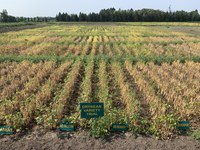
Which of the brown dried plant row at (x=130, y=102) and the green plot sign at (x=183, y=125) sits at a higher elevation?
the brown dried plant row at (x=130, y=102)

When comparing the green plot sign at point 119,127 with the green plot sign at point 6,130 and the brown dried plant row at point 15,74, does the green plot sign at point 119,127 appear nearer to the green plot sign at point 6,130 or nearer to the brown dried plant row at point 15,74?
the green plot sign at point 6,130

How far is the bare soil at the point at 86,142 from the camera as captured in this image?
17.4ft

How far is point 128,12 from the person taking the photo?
110375 mm

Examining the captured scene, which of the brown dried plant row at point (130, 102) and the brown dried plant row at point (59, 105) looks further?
the brown dried plant row at point (59, 105)

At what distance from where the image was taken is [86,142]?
18.0 ft

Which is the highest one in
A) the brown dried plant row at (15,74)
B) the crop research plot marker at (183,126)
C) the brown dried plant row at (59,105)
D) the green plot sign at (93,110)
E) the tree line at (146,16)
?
the tree line at (146,16)

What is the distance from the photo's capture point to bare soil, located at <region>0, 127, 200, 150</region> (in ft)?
17.4

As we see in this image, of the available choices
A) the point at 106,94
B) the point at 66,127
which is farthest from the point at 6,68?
the point at 66,127

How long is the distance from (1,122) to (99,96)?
2994 mm

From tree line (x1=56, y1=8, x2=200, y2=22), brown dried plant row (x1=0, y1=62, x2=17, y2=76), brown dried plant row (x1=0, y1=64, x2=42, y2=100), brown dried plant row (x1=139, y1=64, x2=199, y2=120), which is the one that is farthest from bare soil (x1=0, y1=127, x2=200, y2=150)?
tree line (x1=56, y1=8, x2=200, y2=22)

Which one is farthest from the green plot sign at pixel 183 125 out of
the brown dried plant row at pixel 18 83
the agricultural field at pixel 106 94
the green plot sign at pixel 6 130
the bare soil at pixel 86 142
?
the brown dried plant row at pixel 18 83

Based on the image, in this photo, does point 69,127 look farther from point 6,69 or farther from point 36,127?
point 6,69

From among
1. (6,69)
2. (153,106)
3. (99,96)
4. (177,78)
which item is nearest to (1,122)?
(99,96)

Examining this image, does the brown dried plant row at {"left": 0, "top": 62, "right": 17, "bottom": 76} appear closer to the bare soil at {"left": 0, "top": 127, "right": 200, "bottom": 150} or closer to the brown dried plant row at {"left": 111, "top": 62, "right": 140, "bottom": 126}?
the brown dried plant row at {"left": 111, "top": 62, "right": 140, "bottom": 126}
